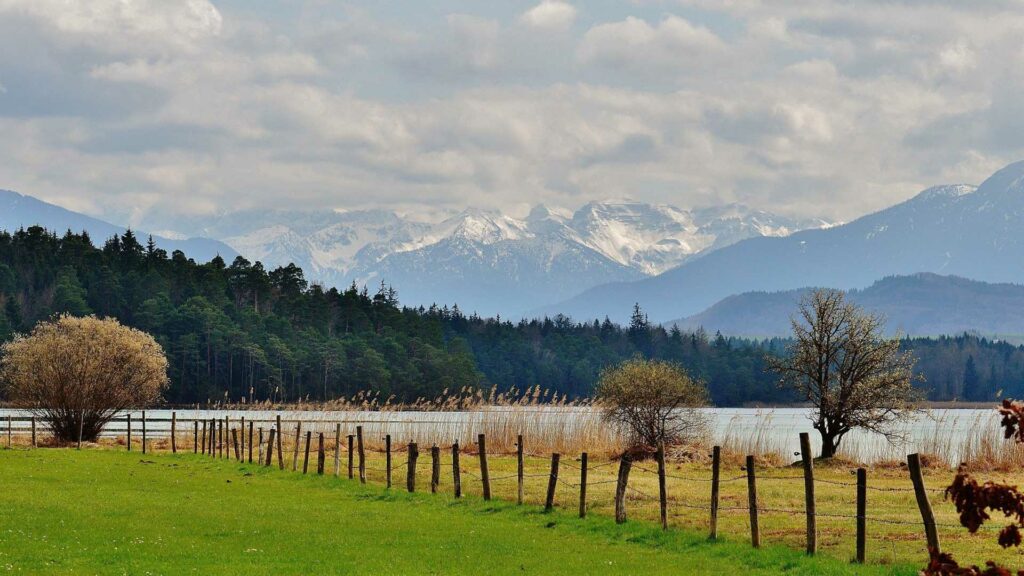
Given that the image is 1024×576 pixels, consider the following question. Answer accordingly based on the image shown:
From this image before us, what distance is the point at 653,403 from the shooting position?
2093 inches

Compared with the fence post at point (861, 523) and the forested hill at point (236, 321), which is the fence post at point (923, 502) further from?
the forested hill at point (236, 321)

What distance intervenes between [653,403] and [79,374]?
1107 inches

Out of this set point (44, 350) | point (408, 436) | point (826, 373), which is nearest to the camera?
point (826, 373)

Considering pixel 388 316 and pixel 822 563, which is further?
pixel 388 316

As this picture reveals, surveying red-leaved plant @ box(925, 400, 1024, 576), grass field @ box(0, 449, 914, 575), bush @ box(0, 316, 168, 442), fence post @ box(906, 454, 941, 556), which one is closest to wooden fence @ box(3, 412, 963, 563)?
fence post @ box(906, 454, 941, 556)

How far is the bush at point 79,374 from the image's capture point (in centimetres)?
5884

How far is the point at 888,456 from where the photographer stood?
5453 cm

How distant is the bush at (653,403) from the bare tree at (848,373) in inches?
185

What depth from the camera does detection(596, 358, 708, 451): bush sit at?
52.9 m

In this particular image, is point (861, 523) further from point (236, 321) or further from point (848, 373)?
point (236, 321)

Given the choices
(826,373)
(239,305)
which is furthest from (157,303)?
(826,373)

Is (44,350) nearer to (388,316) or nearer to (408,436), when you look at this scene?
(408,436)

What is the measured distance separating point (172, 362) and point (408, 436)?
8315 centimetres

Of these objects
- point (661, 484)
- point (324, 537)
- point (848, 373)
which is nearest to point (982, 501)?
point (324, 537)
